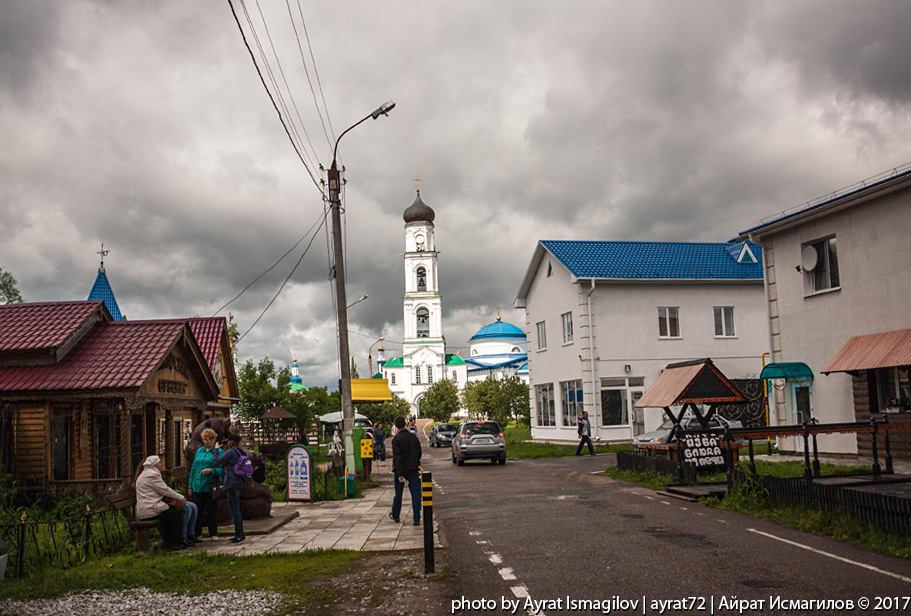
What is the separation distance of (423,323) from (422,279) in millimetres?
10629

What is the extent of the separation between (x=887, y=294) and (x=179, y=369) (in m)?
17.9

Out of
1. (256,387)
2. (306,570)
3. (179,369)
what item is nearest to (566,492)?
(306,570)

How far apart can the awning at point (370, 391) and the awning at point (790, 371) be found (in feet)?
81.8

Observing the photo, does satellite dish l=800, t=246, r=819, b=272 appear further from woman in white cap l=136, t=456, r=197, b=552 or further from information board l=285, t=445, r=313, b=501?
woman in white cap l=136, t=456, r=197, b=552

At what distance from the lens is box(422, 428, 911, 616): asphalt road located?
6836mm

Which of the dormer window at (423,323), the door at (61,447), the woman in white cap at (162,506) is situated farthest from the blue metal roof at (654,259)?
the dormer window at (423,323)

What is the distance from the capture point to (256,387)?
38.8 meters

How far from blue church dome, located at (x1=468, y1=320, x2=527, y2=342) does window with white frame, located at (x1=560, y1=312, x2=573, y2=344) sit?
75984 mm

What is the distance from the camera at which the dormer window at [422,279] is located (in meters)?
92.3

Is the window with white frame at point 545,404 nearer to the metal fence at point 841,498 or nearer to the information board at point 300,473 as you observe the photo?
the information board at point 300,473

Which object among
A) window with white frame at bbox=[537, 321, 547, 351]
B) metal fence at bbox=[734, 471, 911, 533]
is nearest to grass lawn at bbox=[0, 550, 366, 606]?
metal fence at bbox=[734, 471, 911, 533]

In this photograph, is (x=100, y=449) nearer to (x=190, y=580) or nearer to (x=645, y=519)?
(x=190, y=580)

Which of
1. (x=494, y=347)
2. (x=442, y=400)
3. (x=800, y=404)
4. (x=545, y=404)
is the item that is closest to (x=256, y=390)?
(x=545, y=404)

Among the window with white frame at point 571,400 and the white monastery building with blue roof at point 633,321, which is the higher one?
the white monastery building with blue roof at point 633,321
